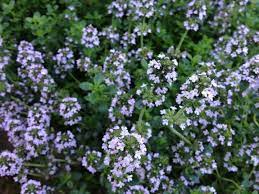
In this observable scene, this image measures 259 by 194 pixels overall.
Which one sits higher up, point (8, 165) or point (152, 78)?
point (152, 78)

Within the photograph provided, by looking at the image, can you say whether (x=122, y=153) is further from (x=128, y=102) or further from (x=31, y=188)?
(x=31, y=188)

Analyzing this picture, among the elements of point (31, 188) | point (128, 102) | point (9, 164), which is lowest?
point (31, 188)

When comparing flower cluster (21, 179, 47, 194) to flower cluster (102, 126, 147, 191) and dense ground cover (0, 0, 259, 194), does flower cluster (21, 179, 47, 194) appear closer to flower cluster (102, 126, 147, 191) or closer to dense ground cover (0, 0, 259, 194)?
dense ground cover (0, 0, 259, 194)

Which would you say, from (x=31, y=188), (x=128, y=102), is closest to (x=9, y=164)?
(x=31, y=188)

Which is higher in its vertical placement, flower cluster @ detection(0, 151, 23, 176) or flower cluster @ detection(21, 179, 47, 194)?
flower cluster @ detection(0, 151, 23, 176)

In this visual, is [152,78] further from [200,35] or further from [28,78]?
[200,35]

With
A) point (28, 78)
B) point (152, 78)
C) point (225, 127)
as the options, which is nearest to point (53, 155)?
point (28, 78)

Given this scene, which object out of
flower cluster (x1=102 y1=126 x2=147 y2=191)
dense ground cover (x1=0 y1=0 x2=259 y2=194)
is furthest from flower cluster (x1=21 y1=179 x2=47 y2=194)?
flower cluster (x1=102 y1=126 x2=147 y2=191)

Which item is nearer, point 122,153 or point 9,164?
point 122,153

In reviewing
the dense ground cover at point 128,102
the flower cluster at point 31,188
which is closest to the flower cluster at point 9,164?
the dense ground cover at point 128,102
